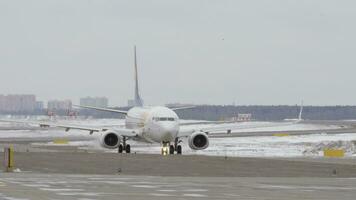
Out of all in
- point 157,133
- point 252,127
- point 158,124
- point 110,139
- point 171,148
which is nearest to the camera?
point 171,148

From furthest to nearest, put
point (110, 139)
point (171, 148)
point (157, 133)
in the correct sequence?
1. point (110, 139)
2. point (157, 133)
3. point (171, 148)

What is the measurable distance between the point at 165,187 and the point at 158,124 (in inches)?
1309

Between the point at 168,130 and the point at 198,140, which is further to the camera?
the point at 198,140

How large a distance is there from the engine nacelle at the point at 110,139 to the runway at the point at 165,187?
91.0 ft

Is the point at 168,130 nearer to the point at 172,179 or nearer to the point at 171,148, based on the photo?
the point at 171,148

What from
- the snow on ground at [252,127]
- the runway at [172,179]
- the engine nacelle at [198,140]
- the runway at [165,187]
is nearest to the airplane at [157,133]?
the engine nacelle at [198,140]

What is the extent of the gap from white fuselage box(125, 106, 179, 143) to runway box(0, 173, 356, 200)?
26.5 m

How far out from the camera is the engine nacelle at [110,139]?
62.4m

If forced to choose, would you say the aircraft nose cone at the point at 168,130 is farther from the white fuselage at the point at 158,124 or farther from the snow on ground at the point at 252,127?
the snow on ground at the point at 252,127

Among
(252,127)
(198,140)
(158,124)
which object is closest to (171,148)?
(158,124)

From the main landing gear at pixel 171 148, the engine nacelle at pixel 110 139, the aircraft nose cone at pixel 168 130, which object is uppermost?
the aircraft nose cone at pixel 168 130

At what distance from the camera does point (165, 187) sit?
27781 millimetres

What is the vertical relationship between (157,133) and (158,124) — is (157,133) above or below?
below

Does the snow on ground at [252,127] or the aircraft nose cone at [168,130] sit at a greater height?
the aircraft nose cone at [168,130]
